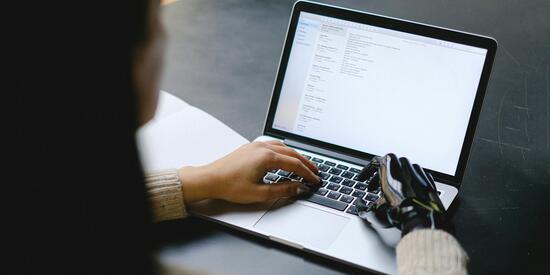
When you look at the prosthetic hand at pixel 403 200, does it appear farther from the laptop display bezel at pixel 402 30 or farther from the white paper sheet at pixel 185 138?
the white paper sheet at pixel 185 138

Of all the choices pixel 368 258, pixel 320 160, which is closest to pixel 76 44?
pixel 368 258

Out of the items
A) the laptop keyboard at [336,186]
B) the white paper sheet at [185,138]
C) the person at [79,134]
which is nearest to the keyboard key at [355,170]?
the laptop keyboard at [336,186]

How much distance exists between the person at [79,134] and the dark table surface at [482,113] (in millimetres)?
538

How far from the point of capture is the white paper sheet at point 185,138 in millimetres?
1136

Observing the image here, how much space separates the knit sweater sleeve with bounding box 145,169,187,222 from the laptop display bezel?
10.0 inches

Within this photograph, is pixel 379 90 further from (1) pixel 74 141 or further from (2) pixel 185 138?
(1) pixel 74 141

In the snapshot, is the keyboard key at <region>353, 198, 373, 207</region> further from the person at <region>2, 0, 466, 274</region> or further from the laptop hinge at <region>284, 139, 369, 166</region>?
the person at <region>2, 0, 466, 274</region>

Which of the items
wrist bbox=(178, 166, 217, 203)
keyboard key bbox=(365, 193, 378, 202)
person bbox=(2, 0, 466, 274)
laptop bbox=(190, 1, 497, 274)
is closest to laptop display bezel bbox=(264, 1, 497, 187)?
laptop bbox=(190, 1, 497, 274)

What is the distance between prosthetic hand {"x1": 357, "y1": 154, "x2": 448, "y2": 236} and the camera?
2.83ft

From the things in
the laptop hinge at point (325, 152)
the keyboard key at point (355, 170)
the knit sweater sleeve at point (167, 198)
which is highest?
the laptop hinge at point (325, 152)

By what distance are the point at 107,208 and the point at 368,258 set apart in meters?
0.60

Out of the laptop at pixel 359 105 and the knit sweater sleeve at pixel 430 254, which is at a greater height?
the laptop at pixel 359 105

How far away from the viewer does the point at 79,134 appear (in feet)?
1.16

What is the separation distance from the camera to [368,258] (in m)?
0.91
